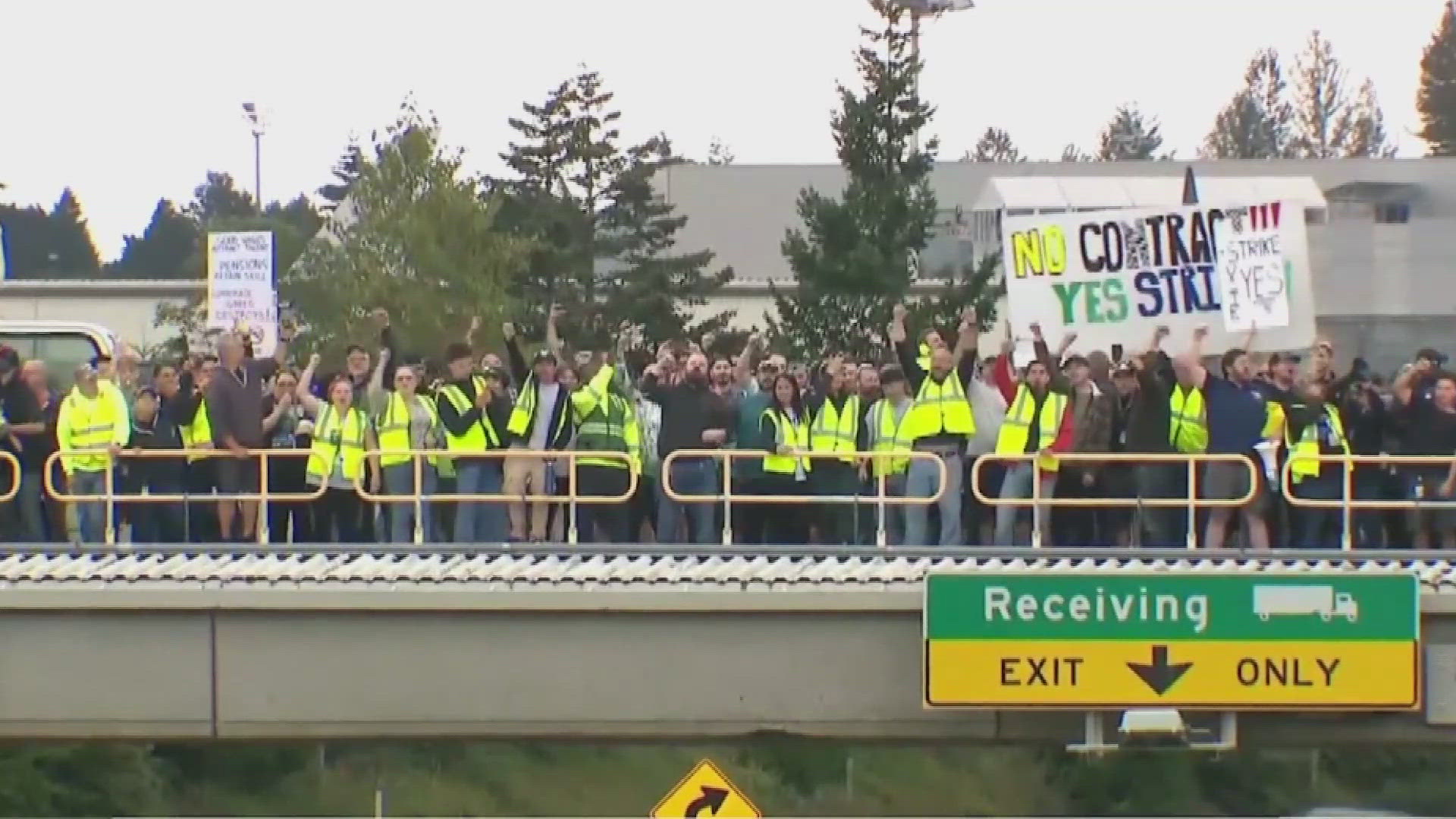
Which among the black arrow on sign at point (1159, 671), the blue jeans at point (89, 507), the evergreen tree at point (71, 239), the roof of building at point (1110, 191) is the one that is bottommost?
the black arrow on sign at point (1159, 671)

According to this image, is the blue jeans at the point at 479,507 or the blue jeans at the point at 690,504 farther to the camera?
the blue jeans at the point at 690,504

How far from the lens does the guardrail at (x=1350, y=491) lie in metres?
15.5

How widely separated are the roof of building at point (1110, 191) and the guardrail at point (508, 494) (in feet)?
143

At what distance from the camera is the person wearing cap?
16.6 metres

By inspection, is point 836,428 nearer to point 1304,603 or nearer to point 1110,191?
point 1304,603

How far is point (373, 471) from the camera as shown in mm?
16750

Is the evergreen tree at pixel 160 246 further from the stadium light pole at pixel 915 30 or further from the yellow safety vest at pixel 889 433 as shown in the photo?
the yellow safety vest at pixel 889 433

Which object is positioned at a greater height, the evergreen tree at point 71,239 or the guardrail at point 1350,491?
the evergreen tree at point 71,239

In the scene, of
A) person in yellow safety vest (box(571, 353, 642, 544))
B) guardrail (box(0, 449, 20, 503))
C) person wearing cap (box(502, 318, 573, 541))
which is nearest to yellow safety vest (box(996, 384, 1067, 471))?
person in yellow safety vest (box(571, 353, 642, 544))

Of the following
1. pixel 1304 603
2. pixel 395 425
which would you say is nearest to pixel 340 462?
pixel 395 425

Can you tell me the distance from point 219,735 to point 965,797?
20357 millimetres

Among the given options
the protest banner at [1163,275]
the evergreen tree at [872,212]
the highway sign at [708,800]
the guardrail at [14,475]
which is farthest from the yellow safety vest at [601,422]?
the evergreen tree at [872,212]

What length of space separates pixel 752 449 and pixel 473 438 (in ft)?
6.41

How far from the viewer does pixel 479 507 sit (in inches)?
652
